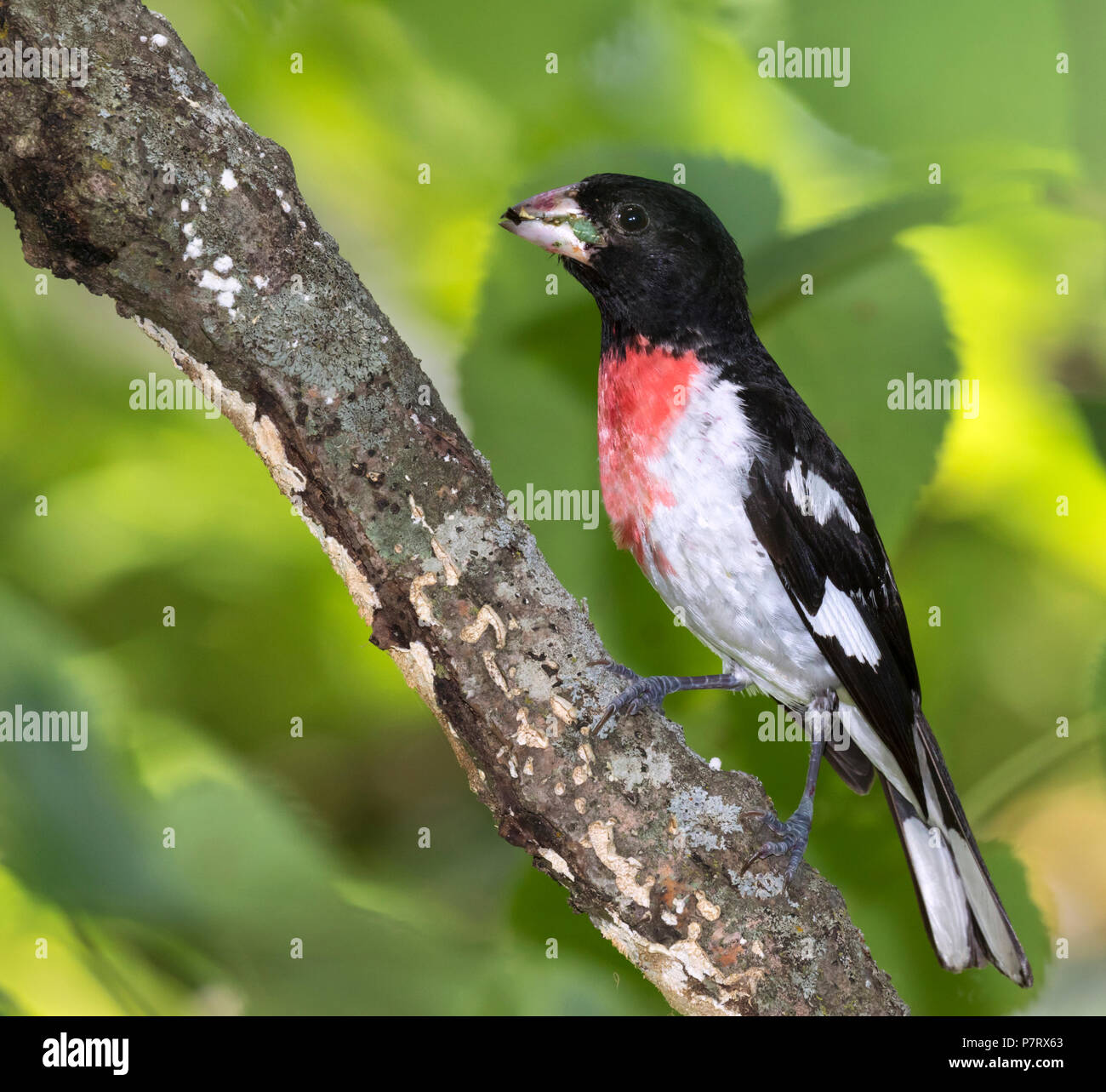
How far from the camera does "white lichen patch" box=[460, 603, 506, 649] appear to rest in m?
1.45

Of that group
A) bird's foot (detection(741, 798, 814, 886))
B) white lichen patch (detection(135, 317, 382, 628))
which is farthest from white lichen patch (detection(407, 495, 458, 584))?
bird's foot (detection(741, 798, 814, 886))

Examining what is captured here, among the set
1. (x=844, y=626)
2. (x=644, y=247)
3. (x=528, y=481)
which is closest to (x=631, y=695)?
(x=844, y=626)

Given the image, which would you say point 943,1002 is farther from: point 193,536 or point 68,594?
point 68,594

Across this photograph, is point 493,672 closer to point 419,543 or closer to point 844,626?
point 419,543

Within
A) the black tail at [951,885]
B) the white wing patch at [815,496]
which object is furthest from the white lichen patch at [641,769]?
the black tail at [951,885]

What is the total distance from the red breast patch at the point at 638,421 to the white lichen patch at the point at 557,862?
1.90 feet

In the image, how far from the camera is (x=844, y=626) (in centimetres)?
174

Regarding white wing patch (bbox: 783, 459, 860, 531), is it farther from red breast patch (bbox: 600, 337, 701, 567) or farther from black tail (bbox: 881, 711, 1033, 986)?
black tail (bbox: 881, 711, 1033, 986)

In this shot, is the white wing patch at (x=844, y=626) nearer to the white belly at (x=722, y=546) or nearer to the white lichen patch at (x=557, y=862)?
the white belly at (x=722, y=546)

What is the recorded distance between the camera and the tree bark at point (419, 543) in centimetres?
138

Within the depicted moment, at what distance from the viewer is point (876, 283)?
2.61 meters

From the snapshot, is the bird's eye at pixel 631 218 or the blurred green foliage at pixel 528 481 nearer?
the bird's eye at pixel 631 218

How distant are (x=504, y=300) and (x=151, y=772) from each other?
1.58m

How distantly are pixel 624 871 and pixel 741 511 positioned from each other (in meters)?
0.65
